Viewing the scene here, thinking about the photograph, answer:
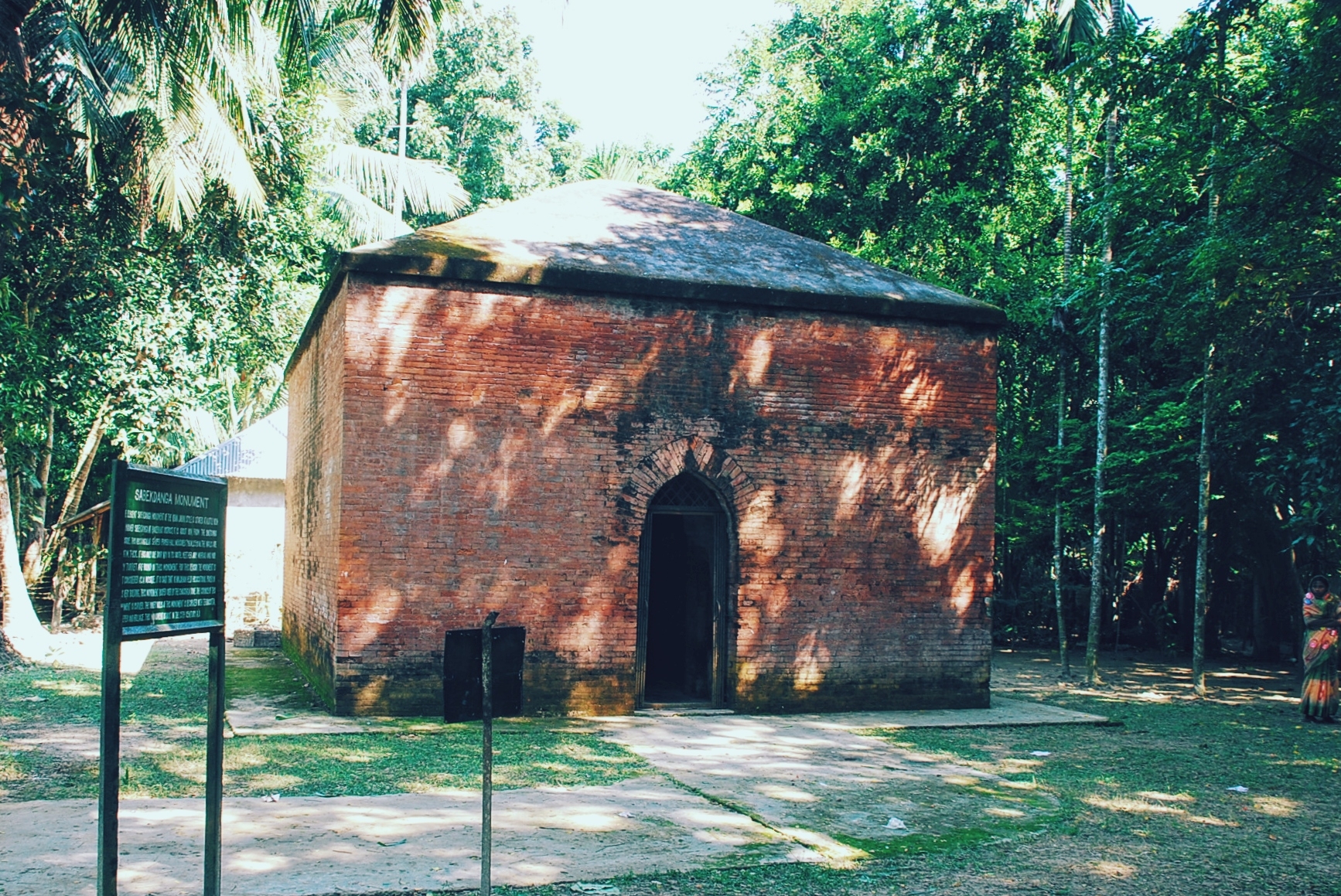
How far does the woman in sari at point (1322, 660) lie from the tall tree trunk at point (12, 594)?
1778cm

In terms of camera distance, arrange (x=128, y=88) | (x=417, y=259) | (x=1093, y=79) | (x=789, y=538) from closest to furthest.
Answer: (x=417, y=259) < (x=789, y=538) < (x=1093, y=79) < (x=128, y=88)

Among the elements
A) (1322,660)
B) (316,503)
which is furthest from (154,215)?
(1322,660)

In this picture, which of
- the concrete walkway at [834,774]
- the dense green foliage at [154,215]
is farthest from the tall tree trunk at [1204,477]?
the dense green foliage at [154,215]

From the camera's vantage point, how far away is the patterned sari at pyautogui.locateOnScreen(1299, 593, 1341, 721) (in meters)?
Answer: 13.5

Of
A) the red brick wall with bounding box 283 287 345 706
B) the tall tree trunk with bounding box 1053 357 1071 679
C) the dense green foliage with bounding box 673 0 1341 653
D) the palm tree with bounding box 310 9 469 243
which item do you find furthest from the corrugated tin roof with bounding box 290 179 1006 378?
the palm tree with bounding box 310 9 469 243

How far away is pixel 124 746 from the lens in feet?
31.8

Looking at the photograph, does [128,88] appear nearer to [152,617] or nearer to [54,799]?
[54,799]

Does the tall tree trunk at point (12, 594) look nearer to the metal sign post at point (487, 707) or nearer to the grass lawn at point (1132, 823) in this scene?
the grass lawn at point (1132, 823)

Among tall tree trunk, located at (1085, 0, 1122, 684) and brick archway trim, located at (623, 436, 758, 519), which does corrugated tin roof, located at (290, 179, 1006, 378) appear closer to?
brick archway trim, located at (623, 436, 758, 519)

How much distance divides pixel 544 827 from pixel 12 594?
41.7ft

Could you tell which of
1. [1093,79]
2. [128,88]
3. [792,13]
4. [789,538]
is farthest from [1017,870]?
[792,13]

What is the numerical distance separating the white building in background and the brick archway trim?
1356cm

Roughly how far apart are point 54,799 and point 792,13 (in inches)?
914

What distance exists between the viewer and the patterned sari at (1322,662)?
1350 centimetres
